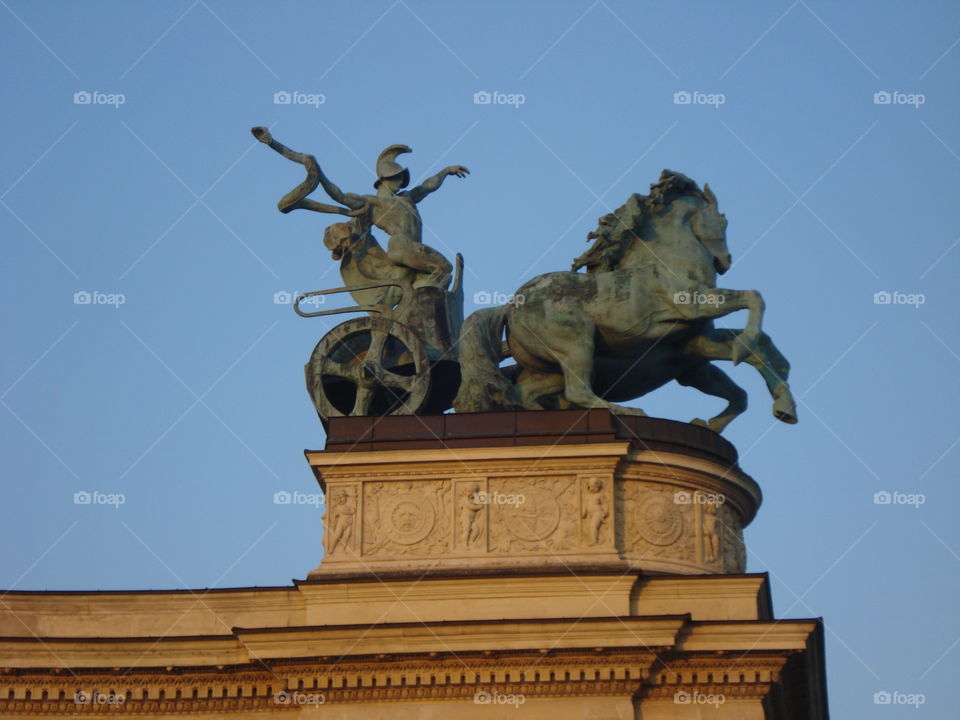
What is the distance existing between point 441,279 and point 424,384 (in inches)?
99.7

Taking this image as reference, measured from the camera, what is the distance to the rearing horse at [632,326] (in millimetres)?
31250

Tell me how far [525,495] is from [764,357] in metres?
4.68

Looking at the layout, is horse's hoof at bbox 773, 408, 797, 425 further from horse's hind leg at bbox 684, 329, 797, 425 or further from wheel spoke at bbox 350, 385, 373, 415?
wheel spoke at bbox 350, 385, 373, 415

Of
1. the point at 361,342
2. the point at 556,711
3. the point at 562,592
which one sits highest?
the point at 361,342

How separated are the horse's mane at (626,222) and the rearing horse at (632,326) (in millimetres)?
17

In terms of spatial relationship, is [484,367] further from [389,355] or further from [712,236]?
[712,236]

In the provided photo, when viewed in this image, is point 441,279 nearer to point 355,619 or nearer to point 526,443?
point 526,443

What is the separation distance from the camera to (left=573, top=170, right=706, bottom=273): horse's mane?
32.2m

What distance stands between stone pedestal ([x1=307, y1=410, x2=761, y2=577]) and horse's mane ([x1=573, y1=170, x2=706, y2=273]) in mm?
3172

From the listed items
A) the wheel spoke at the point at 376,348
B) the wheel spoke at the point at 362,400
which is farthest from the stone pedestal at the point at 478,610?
the wheel spoke at the point at 376,348

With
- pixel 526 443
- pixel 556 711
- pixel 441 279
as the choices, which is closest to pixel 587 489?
pixel 526 443

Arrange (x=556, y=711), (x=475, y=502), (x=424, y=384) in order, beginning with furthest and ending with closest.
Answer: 1. (x=424, y=384)
2. (x=475, y=502)
3. (x=556, y=711)

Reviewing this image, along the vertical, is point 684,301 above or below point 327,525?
above

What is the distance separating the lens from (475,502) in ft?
98.1
